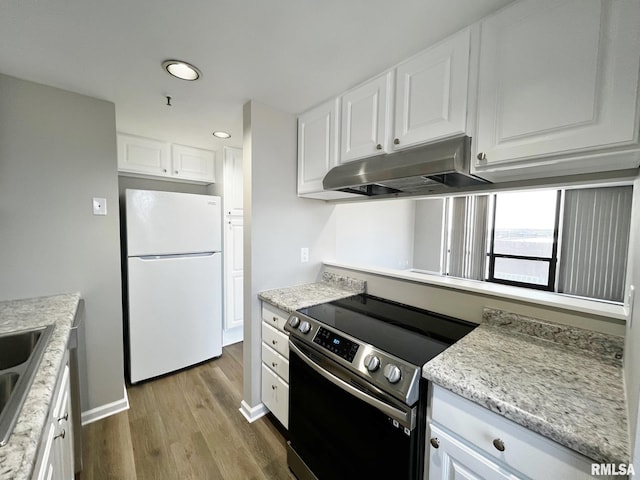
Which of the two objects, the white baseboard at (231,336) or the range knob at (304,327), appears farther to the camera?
the white baseboard at (231,336)

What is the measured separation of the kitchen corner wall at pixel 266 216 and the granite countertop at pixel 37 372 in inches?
39.2

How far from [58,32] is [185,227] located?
1538 mm

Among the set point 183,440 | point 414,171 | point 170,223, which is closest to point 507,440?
point 414,171

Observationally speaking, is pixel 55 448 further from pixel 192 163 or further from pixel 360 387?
pixel 192 163

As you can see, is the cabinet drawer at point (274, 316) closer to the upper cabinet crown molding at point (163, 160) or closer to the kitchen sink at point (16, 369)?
the kitchen sink at point (16, 369)

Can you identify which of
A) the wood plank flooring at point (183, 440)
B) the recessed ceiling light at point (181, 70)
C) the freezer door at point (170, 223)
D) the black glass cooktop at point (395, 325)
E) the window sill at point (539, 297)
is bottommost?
the wood plank flooring at point (183, 440)

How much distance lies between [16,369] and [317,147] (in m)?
1.77

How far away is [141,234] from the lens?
2.26 m

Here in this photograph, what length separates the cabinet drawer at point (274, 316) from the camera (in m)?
1.69

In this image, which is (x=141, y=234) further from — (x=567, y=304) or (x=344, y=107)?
(x=567, y=304)

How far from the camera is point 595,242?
3.59 meters

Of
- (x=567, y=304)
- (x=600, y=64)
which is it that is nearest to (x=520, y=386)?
(x=567, y=304)

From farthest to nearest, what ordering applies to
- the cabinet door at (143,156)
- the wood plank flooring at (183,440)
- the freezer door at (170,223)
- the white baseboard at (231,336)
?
the white baseboard at (231,336), the cabinet door at (143,156), the freezer door at (170,223), the wood plank flooring at (183,440)

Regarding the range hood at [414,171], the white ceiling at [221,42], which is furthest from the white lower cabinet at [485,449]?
the white ceiling at [221,42]
